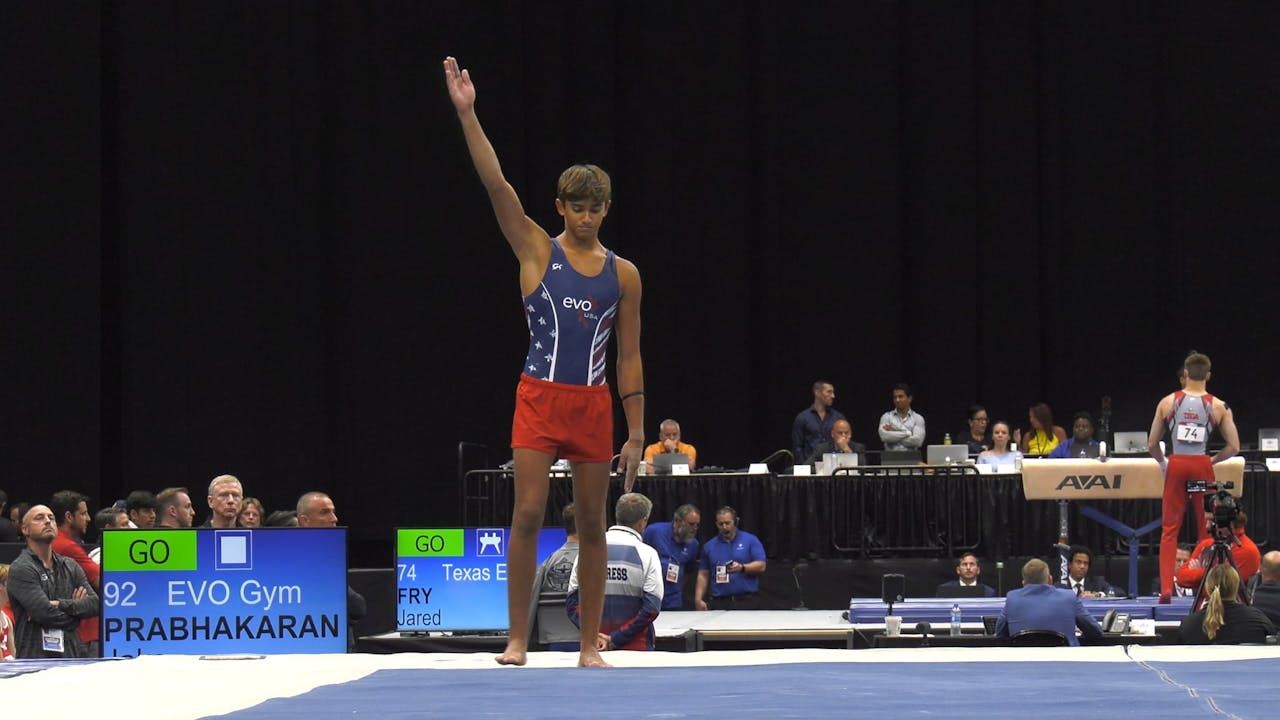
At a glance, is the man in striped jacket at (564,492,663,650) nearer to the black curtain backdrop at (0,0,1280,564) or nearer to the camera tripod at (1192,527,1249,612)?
the camera tripod at (1192,527,1249,612)

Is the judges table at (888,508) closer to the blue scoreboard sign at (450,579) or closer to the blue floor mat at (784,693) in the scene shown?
the blue scoreboard sign at (450,579)

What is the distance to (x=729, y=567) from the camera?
1236 cm

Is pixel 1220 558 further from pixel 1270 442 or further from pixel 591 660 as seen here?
pixel 1270 442

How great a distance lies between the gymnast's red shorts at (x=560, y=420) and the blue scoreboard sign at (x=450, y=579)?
13.4 feet

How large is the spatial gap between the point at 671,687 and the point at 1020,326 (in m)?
13.3

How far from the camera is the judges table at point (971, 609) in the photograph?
984cm

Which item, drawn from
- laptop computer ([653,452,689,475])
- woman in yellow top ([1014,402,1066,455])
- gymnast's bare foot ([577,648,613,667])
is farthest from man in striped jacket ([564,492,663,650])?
woman in yellow top ([1014,402,1066,455])

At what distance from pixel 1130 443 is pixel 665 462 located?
370cm

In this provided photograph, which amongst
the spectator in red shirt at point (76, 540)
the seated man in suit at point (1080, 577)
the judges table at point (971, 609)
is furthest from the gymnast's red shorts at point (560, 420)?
the seated man in suit at point (1080, 577)

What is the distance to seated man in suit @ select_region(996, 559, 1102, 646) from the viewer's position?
8203mm

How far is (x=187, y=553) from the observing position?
6.00 meters

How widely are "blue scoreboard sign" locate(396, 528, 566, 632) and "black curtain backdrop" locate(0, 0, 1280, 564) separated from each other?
7621 mm

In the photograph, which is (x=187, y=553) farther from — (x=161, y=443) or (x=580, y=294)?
(x=161, y=443)

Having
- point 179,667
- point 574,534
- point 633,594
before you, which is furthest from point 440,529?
point 179,667
